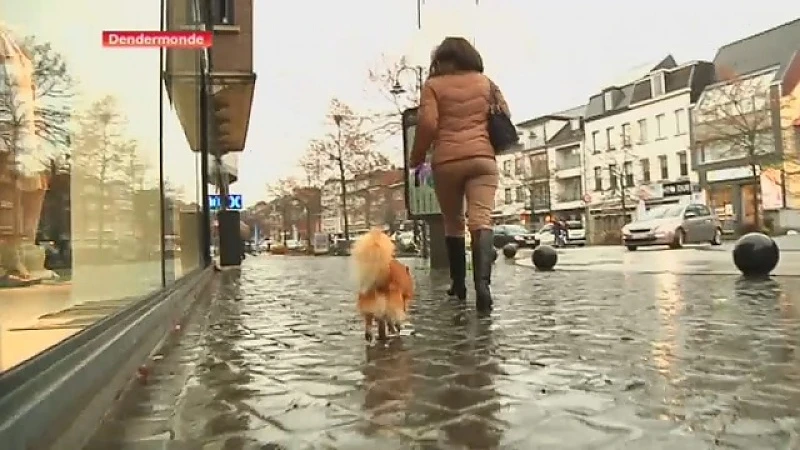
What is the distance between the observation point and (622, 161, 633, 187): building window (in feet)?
224

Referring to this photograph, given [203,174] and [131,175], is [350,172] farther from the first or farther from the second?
[131,175]

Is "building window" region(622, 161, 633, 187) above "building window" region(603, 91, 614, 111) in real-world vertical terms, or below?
below

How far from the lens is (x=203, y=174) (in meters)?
16.2

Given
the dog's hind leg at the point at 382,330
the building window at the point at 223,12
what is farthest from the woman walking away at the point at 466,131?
the building window at the point at 223,12

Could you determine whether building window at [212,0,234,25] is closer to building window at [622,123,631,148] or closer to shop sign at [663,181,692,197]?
shop sign at [663,181,692,197]

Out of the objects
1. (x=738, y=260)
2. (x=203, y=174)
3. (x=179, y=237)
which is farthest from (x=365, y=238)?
(x=203, y=174)

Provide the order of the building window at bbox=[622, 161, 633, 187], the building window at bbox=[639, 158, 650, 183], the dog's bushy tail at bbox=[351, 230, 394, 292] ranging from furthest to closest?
the building window at bbox=[622, 161, 633, 187] → the building window at bbox=[639, 158, 650, 183] → the dog's bushy tail at bbox=[351, 230, 394, 292]

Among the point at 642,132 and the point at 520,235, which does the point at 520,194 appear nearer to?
the point at 642,132

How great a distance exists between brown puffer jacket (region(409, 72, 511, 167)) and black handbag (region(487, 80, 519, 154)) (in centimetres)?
3

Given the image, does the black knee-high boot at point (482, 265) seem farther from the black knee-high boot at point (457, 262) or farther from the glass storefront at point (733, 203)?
the glass storefront at point (733, 203)

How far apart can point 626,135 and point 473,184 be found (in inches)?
2594

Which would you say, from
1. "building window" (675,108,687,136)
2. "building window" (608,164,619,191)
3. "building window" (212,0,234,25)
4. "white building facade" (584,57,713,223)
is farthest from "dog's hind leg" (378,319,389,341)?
"building window" (608,164,619,191)

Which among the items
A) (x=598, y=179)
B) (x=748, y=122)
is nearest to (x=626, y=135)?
(x=598, y=179)

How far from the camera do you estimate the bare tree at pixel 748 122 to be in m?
49.3
